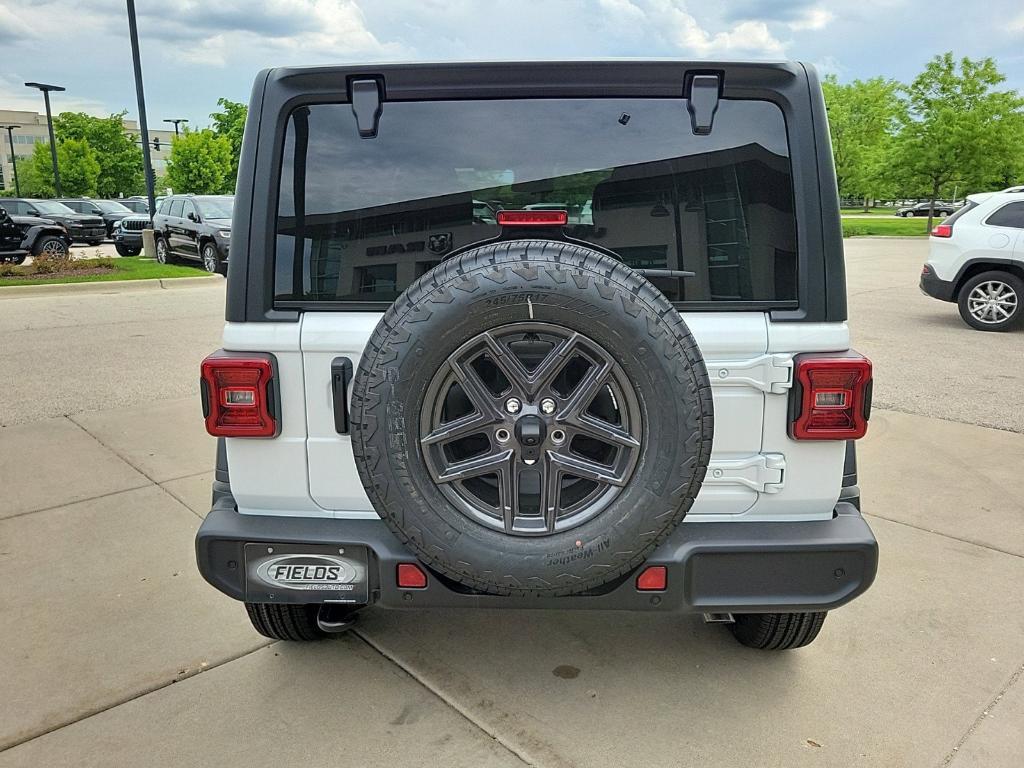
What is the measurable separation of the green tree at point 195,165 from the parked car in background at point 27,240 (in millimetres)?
26445

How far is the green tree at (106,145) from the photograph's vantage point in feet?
192

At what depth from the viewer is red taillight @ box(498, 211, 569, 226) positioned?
2240mm

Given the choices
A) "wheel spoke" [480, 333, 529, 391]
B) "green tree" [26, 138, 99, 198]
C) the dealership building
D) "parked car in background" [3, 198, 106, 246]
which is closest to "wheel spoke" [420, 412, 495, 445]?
"wheel spoke" [480, 333, 529, 391]

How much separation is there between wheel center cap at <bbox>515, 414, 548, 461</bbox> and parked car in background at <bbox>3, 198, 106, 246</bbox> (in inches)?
1120

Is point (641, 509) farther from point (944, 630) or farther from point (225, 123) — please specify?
point (225, 123)

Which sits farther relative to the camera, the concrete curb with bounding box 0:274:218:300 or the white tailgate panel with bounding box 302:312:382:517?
the concrete curb with bounding box 0:274:218:300

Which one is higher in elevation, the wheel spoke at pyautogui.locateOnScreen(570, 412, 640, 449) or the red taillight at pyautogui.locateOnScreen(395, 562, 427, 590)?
the wheel spoke at pyautogui.locateOnScreen(570, 412, 640, 449)

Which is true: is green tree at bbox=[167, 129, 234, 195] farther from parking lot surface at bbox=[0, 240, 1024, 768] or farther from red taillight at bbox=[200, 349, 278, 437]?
red taillight at bbox=[200, 349, 278, 437]

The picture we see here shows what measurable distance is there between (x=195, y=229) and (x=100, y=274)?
2478mm

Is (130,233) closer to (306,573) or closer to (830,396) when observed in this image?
(306,573)

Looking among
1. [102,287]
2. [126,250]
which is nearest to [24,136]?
[126,250]

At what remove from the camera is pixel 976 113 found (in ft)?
101

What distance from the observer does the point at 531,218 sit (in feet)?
7.41

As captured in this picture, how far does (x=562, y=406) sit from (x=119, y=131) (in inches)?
2659
